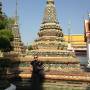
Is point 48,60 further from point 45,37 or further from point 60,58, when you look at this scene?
point 45,37

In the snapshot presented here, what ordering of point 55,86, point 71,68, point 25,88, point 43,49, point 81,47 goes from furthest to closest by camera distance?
1. point 81,47
2. point 43,49
3. point 71,68
4. point 55,86
5. point 25,88

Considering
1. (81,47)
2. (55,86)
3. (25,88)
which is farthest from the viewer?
(81,47)

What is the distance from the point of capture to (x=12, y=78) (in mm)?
15648

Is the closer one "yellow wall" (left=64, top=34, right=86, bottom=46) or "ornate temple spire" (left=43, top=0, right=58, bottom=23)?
"ornate temple spire" (left=43, top=0, right=58, bottom=23)

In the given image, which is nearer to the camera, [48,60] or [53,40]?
[48,60]

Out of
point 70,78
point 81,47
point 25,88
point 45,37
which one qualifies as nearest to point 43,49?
point 45,37

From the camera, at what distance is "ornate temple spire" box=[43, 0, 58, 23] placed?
20.5 metres

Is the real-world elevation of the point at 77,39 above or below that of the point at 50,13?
above

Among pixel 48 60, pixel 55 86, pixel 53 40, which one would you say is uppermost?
pixel 53 40

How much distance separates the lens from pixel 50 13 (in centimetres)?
2077

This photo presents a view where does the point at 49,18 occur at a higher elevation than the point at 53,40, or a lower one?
higher

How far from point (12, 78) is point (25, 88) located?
1401mm

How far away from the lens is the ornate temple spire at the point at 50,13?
67.4 ft

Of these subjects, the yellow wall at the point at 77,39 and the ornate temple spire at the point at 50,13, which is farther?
the yellow wall at the point at 77,39
